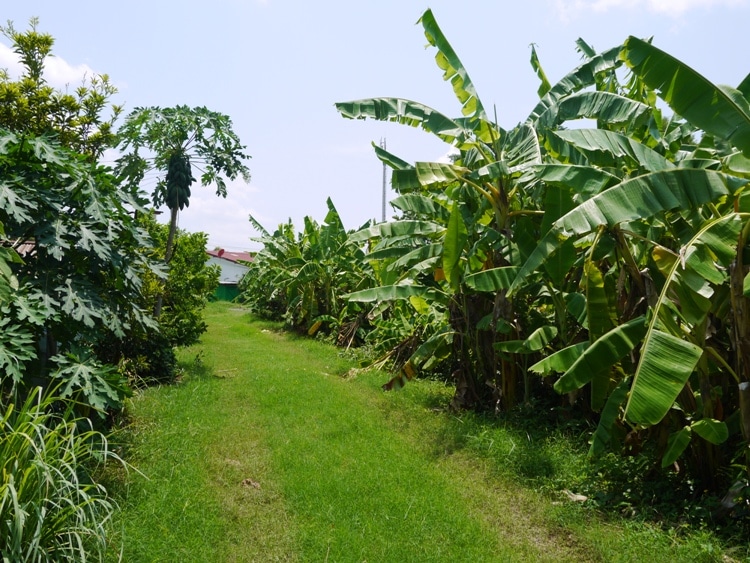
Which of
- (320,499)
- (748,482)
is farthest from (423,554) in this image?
(748,482)

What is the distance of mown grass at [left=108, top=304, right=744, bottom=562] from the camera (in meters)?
4.19

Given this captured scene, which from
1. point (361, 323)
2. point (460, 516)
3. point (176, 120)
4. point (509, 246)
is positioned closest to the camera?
point (460, 516)

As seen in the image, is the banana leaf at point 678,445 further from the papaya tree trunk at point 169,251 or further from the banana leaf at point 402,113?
the papaya tree trunk at point 169,251

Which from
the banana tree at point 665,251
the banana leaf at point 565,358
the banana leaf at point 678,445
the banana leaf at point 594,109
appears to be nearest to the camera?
the banana tree at point 665,251

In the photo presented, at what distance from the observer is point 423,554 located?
4.16 metres

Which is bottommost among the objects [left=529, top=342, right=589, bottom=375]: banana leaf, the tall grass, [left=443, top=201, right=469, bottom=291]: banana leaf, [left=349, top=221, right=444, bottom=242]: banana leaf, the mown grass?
the mown grass

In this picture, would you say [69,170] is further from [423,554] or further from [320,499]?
[423,554]

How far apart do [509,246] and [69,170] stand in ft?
15.0

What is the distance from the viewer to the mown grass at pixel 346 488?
4.19 metres

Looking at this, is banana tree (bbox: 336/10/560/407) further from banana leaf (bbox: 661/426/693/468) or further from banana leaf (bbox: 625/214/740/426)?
banana leaf (bbox: 661/426/693/468)

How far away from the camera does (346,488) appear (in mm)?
5227

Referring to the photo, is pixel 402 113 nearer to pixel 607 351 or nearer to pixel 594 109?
pixel 594 109

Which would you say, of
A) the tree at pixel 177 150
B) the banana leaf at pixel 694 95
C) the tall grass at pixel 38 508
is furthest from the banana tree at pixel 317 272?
the tall grass at pixel 38 508

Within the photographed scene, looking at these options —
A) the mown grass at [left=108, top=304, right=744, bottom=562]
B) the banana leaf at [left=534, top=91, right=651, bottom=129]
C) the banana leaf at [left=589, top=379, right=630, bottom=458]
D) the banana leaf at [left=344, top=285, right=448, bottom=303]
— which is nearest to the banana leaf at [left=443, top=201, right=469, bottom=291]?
the banana leaf at [left=344, top=285, right=448, bottom=303]
